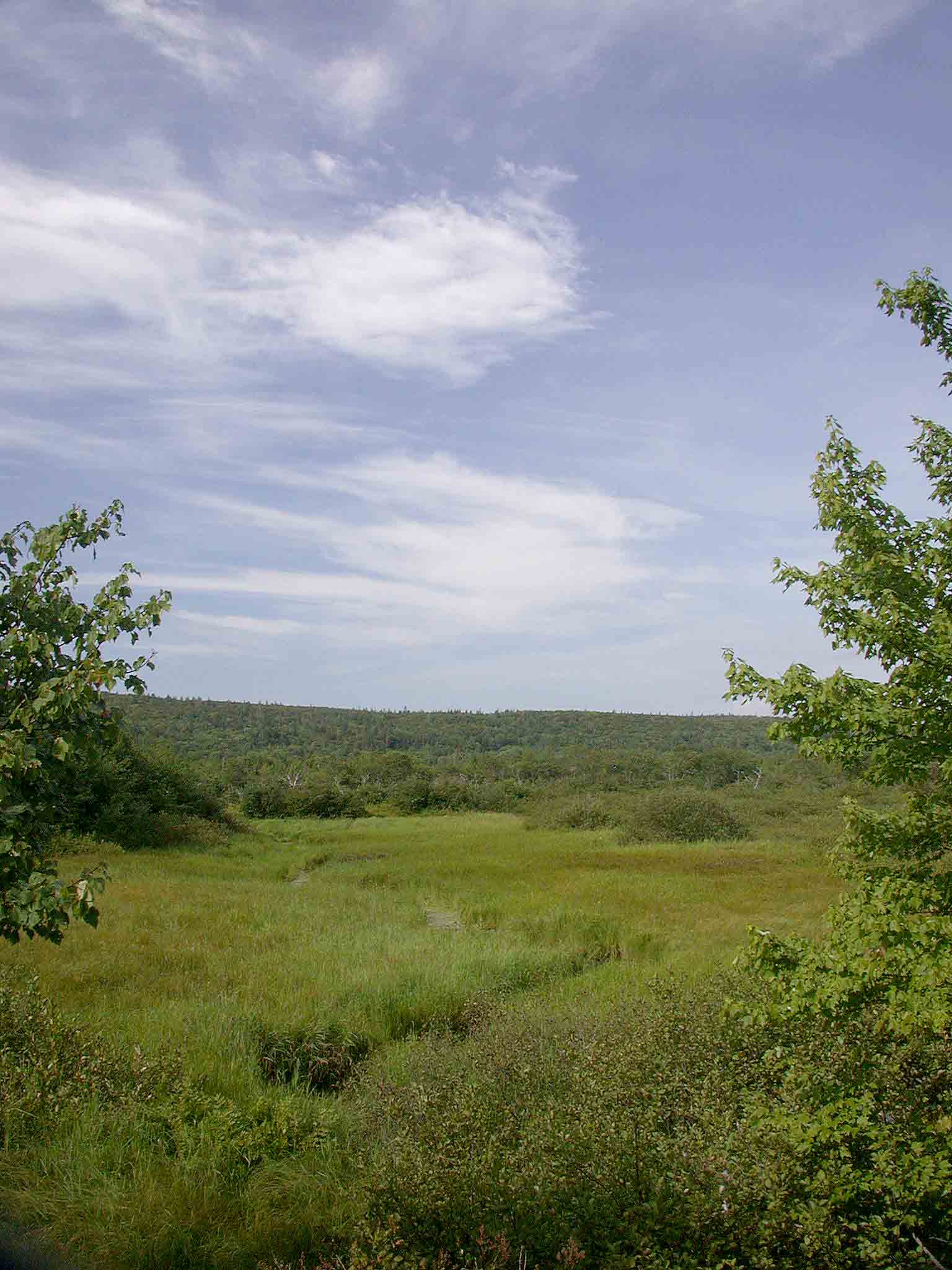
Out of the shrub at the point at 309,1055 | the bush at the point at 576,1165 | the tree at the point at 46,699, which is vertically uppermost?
the tree at the point at 46,699

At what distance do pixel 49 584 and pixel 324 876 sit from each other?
2292cm

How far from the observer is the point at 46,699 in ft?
12.4

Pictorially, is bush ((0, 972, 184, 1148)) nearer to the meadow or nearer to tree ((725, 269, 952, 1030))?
the meadow

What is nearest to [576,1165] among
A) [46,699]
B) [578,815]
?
[46,699]

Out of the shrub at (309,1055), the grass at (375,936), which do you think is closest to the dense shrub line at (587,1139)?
the shrub at (309,1055)

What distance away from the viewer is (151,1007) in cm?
940

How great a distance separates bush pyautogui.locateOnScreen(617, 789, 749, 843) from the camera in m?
39.4

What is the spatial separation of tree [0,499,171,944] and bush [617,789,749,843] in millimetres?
36908

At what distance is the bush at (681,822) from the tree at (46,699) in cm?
3691

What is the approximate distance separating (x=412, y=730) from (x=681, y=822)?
338ft

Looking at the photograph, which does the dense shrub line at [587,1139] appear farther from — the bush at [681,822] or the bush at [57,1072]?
the bush at [681,822]

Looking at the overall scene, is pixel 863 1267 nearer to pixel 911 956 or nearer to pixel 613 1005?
pixel 911 956

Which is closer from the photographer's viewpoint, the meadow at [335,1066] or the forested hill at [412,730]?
the meadow at [335,1066]

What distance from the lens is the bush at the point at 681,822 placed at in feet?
129
